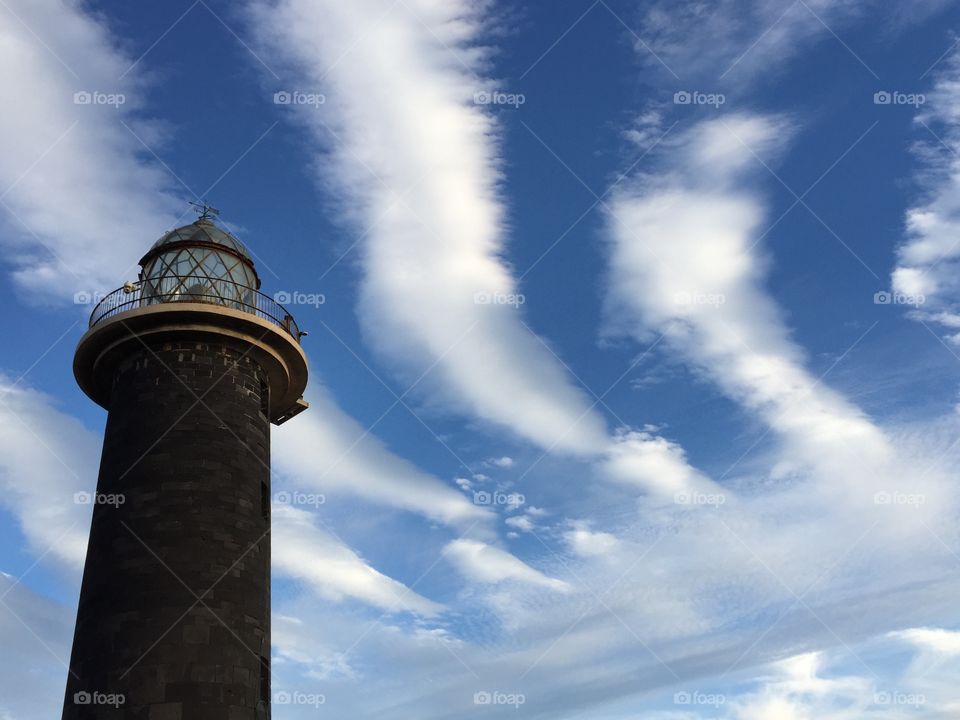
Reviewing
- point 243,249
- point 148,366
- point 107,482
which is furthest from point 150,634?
point 243,249

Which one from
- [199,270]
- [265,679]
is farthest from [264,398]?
[265,679]

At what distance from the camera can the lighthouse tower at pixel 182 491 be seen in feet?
61.5

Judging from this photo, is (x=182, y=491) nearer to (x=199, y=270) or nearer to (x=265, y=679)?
(x=265, y=679)

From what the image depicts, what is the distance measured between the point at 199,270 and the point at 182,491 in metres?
6.33

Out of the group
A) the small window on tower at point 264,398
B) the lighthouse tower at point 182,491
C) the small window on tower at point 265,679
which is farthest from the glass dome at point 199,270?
the small window on tower at point 265,679

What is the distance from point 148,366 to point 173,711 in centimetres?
820

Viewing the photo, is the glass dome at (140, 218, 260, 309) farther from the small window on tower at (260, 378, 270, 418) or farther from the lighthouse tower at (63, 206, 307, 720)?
the small window on tower at (260, 378, 270, 418)

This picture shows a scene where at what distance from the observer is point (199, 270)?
77.7ft

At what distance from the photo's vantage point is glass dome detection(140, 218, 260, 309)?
23172 millimetres

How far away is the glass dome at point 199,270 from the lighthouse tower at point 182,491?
40 millimetres

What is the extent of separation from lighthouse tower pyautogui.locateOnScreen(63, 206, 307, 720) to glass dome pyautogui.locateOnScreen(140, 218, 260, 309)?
0.04m

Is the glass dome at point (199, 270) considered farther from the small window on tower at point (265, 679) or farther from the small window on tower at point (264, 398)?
the small window on tower at point (265, 679)

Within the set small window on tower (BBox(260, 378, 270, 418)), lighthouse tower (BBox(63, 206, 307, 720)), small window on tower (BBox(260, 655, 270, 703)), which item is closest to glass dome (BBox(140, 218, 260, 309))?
lighthouse tower (BBox(63, 206, 307, 720))

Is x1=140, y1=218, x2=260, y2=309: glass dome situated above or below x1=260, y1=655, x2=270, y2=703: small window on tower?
above
